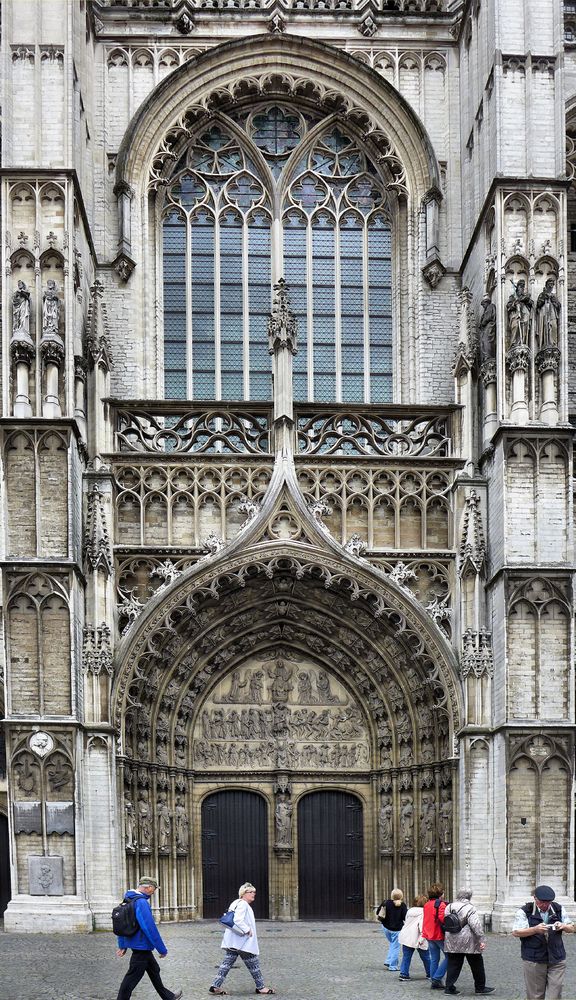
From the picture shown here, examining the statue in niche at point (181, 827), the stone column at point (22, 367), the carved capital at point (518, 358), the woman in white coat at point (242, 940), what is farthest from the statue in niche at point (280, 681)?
the woman in white coat at point (242, 940)

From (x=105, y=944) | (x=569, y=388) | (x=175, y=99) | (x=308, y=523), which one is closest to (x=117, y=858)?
(x=105, y=944)

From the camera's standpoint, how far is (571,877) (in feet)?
71.1

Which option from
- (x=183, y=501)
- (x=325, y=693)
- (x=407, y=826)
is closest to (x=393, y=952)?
(x=407, y=826)

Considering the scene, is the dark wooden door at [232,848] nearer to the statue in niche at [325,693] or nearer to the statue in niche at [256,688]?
the statue in niche at [256,688]

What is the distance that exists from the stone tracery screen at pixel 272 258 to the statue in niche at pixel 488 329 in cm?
241

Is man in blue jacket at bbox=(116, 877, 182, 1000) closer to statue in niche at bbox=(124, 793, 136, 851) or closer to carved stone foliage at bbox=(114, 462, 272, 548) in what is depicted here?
statue in niche at bbox=(124, 793, 136, 851)

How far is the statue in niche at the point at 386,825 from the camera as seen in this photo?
925 inches

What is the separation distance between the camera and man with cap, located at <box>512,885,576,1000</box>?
12.1 meters

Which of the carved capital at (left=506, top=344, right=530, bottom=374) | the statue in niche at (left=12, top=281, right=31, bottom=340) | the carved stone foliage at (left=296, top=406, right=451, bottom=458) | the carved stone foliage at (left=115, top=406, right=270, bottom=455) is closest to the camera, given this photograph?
the statue in niche at (left=12, top=281, right=31, bottom=340)

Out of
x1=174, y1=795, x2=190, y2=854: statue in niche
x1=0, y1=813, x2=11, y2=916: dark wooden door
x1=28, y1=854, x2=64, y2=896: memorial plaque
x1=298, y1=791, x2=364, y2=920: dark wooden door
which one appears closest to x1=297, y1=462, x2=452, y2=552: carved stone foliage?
x1=298, y1=791, x2=364, y2=920: dark wooden door

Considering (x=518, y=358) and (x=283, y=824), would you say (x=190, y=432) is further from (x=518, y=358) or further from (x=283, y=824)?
(x=283, y=824)

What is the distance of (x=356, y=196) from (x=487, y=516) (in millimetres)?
6314

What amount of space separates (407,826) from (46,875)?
542 centimetres

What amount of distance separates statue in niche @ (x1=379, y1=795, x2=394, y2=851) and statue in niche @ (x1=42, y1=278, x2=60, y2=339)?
840 centimetres
